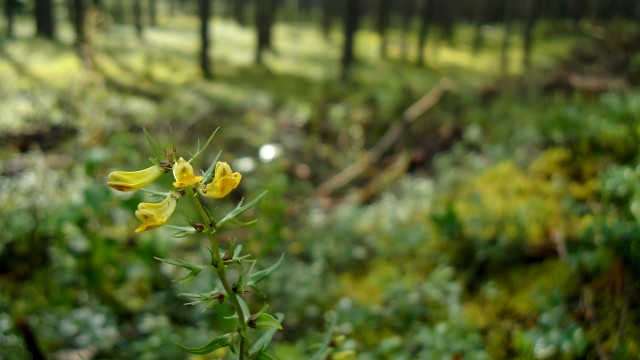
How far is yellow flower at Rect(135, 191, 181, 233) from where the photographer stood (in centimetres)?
105

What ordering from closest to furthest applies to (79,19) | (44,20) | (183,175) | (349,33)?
(183,175), (349,33), (79,19), (44,20)

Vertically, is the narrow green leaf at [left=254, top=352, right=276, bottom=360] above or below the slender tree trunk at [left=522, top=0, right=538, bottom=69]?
above

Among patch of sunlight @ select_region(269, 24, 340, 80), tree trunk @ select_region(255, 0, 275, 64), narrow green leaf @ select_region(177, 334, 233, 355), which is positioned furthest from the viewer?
tree trunk @ select_region(255, 0, 275, 64)

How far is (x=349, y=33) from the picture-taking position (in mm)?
14148

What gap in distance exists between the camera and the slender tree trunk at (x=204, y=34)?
12977mm

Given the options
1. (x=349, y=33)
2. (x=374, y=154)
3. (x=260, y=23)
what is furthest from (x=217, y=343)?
(x=260, y=23)

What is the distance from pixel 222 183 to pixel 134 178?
0.20 metres

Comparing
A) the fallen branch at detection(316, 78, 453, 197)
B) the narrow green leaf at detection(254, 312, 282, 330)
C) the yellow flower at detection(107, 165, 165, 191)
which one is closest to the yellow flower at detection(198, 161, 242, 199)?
the yellow flower at detection(107, 165, 165, 191)

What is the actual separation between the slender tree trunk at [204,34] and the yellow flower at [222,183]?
42.0ft

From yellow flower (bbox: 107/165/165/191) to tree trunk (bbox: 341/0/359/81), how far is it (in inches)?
482

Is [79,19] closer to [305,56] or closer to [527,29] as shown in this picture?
[305,56]

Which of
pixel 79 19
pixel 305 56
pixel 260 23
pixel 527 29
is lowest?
pixel 305 56

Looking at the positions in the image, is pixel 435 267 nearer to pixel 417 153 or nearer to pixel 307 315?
pixel 307 315

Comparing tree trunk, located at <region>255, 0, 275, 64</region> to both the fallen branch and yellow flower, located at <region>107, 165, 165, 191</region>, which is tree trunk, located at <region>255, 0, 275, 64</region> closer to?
the fallen branch
